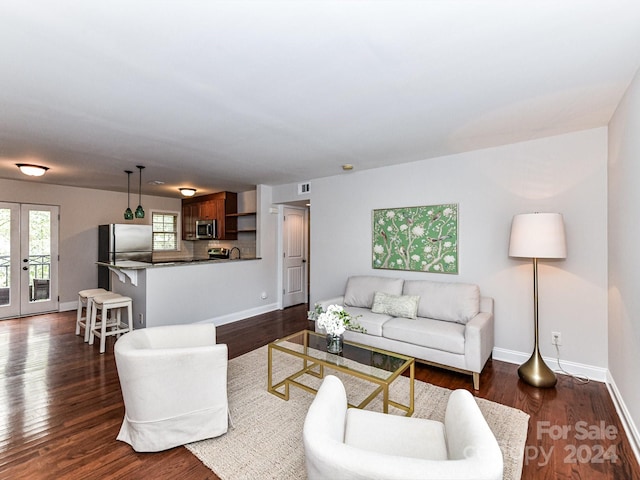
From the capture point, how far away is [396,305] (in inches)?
137

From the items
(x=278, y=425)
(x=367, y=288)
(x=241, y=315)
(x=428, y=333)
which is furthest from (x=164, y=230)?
(x=428, y=333)

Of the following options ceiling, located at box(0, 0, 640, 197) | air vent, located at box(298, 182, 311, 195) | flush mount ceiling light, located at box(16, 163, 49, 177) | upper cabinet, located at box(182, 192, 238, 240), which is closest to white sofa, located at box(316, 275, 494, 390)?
ceiling, located at box(0, 0, 640, 197)

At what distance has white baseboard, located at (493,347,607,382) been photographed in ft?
9.32

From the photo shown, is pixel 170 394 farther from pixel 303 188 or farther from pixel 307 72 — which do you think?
pixel 303 188

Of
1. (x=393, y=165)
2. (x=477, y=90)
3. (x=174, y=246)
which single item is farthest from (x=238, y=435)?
(x=174, y=246)

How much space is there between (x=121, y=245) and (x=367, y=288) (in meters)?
4.85

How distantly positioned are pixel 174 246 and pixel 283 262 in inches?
121

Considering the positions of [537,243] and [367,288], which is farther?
[367,288]

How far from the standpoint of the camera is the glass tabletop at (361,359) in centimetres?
221

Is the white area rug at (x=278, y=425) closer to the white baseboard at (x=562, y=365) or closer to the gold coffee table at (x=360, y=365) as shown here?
the gold coffee table at (x=360, y=365)

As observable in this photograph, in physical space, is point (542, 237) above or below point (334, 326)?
above

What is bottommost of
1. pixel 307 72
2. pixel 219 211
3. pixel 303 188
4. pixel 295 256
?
pixel 295 256

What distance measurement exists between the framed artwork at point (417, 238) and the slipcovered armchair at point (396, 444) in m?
2.47

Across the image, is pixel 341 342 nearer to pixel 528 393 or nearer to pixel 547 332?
pixel 528 393
